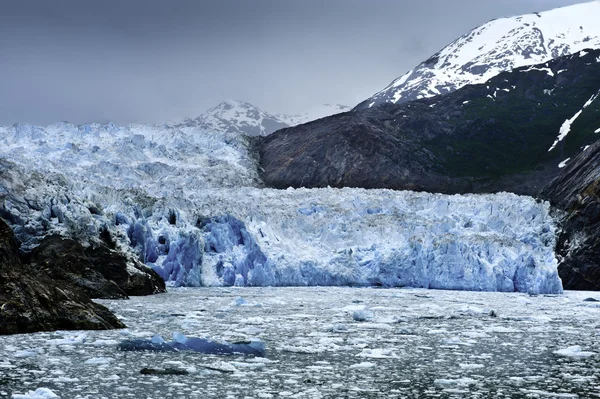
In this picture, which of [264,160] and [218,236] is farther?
[264,160]

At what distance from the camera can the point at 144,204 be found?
33594mm

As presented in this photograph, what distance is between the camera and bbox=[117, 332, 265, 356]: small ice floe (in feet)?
38.3

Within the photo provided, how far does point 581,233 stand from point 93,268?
30185mm

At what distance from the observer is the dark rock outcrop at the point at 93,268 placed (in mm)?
22266

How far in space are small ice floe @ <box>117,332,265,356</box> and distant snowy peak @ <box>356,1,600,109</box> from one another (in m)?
126

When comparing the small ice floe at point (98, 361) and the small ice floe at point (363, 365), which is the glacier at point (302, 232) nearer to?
the small ice floe at point (98, 361)

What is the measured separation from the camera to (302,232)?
3725 cm

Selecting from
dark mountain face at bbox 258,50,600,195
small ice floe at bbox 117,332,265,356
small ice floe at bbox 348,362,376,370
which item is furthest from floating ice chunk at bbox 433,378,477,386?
dark mountain face at bbox 258,50,600,195

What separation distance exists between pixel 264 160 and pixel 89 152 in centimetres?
2537

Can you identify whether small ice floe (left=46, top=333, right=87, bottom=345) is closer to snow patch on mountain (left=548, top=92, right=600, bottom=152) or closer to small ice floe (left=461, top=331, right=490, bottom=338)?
small ice floe (left=461, top=331, right=490, bottom=338)

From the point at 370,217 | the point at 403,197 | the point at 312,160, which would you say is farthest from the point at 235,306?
the point at 312,160

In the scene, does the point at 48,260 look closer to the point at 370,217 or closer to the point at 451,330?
the point at 451,330

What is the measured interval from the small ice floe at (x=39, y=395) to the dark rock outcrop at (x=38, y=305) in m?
5.18

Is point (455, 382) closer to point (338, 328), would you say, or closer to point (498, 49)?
point (338, 328)
